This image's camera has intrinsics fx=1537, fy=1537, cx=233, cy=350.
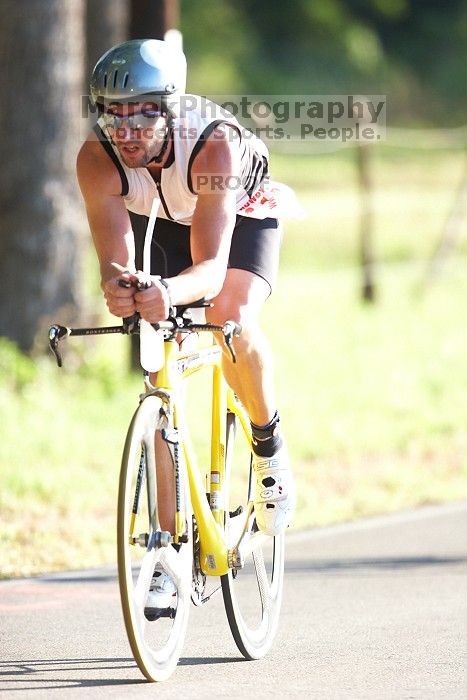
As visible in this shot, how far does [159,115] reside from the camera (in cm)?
506

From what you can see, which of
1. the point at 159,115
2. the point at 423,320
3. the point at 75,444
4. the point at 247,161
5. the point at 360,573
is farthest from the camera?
the point at 423,320

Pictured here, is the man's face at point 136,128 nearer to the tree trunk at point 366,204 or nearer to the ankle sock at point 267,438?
the ankle sock at point 267,438

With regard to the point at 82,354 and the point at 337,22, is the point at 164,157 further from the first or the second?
the point at 337,22

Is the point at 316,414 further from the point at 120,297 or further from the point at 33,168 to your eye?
the point at 120,297

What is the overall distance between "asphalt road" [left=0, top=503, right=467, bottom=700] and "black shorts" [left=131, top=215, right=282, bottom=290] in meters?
1.38

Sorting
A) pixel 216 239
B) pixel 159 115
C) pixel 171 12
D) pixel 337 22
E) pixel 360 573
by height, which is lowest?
pixel 360 573

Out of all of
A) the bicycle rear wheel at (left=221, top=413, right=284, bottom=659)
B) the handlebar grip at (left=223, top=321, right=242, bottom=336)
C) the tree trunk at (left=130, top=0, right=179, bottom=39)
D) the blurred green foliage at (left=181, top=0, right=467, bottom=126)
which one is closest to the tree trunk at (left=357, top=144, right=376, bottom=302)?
the tree trunk at (left=130, top=0, right=179, bottom=39)

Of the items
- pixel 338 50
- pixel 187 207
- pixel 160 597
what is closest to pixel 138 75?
pixel 187 207

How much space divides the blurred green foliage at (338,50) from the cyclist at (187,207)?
39244 mm

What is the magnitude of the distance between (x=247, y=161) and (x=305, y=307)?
1089 cm

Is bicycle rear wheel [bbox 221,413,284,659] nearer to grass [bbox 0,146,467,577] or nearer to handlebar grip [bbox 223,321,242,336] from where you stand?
handlebar grip [bbox 223,321,242,336]

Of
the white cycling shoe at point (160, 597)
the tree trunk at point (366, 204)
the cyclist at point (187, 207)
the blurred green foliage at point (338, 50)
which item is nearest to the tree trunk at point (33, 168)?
the tree trunk at point (366, 204)

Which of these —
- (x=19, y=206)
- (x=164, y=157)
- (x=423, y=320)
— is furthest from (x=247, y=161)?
(x=423, y=320)

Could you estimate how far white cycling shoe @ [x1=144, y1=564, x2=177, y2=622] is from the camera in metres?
5.00
